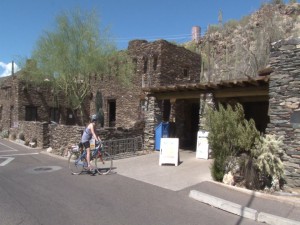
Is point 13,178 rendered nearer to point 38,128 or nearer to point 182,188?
point 182,188

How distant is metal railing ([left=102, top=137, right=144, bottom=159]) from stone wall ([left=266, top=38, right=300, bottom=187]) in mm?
6580

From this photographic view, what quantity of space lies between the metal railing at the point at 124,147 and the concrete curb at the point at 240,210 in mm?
6670

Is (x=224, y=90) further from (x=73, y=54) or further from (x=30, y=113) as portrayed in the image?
(x=30, y=113)

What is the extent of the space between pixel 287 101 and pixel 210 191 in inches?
145

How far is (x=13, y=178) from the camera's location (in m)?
9.37

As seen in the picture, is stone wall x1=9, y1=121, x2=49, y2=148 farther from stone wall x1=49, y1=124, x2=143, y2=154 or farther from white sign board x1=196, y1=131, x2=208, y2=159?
white sign board x1=196, y1=131, x2=208, y2=159

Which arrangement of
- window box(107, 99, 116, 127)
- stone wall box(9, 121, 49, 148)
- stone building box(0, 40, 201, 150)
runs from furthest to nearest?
window box(107, 99, 116, 127) → stone building box(0, 40, 201, 150) → stone wall box(9, 121, 49, 148)

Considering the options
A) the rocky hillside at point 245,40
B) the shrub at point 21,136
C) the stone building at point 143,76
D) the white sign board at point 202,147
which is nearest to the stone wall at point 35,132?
the shrub at point 21,136

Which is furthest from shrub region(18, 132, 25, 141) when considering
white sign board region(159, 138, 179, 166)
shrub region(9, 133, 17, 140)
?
white sign board region(159, 138, 179, 166)

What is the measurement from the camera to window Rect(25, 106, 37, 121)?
25.2m

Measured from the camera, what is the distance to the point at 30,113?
83.7 feet

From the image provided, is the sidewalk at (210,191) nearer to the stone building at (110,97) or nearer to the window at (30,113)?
the stone building at (110,97)

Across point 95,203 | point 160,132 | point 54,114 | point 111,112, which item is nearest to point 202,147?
point 160,132

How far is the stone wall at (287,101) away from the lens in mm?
9117
